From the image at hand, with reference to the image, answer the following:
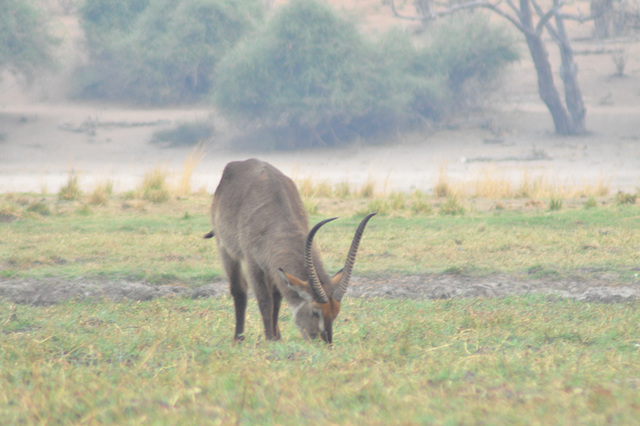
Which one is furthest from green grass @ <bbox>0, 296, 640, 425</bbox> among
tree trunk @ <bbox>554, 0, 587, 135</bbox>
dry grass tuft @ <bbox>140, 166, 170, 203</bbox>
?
tree trunk @ <bbox>554, 0, 587, 135</bbox>

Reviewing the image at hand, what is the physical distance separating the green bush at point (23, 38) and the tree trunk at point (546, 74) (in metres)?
20.2

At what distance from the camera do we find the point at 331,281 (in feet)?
14.6

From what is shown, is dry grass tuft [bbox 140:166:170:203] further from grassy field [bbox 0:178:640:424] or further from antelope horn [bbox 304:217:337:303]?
antelope horn [bbox 304:217:337:303]

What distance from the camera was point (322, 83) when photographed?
94.7 feet

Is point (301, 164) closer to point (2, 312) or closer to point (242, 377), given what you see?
point (2, 312)

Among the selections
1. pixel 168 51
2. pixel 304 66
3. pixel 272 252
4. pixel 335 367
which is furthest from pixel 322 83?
pixel 335 367

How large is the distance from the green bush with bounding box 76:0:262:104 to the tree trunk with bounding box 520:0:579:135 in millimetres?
13805

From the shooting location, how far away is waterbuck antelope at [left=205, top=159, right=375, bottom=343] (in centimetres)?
437

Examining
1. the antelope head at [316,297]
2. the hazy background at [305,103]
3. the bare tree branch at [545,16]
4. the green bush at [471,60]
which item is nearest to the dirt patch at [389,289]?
the antelope head at [316,297]

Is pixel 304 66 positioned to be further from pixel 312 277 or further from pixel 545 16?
pixel 312 277

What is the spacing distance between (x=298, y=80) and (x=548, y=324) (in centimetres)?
2503

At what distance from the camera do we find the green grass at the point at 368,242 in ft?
25.0

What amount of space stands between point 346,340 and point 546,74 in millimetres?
26758

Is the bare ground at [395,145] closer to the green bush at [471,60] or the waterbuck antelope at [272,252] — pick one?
the green bush at [471,60]
